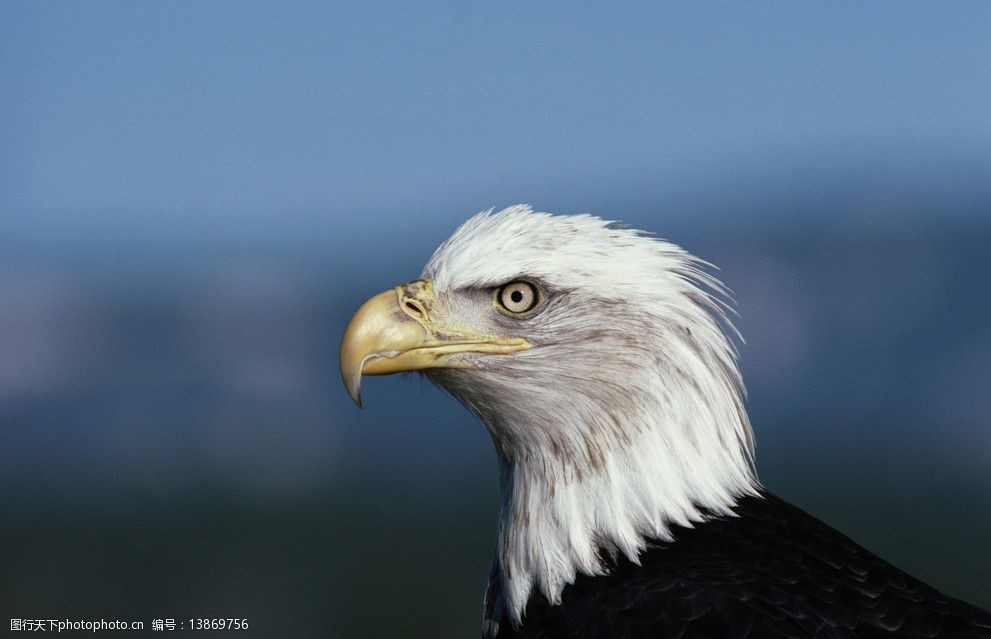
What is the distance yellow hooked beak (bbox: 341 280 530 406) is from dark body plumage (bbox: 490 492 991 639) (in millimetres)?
989

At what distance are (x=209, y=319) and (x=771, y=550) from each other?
121 m

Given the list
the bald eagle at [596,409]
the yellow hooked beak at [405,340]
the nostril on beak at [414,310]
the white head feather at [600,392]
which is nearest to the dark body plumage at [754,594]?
the bald eagle at [596,409]

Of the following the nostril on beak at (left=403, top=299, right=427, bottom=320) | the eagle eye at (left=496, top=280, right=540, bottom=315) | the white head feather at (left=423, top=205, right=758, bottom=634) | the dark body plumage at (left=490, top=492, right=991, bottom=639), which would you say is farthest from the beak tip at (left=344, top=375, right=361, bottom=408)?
the dark body plumage at (left=490, top=492, right=991, bottom=639)

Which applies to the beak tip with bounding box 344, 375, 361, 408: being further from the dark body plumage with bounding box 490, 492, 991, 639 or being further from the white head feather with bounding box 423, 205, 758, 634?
the dark body plumage with bounding box 490, 492, 991, 639

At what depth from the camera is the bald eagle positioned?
4.75 m

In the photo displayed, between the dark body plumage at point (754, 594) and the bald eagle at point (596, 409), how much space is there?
11 millimetres

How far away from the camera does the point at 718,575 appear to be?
4453mm

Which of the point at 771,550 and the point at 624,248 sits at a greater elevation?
the point at 624,248

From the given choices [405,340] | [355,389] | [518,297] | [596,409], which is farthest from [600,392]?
[355,389]

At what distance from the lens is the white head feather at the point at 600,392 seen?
4.90 metres

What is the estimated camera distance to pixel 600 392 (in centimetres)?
499

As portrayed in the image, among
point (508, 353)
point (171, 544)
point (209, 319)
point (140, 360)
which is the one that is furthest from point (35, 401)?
point (508, 353)

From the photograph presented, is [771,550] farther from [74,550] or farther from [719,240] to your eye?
[719,240]

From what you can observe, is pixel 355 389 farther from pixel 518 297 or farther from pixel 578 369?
pixel 578 369
